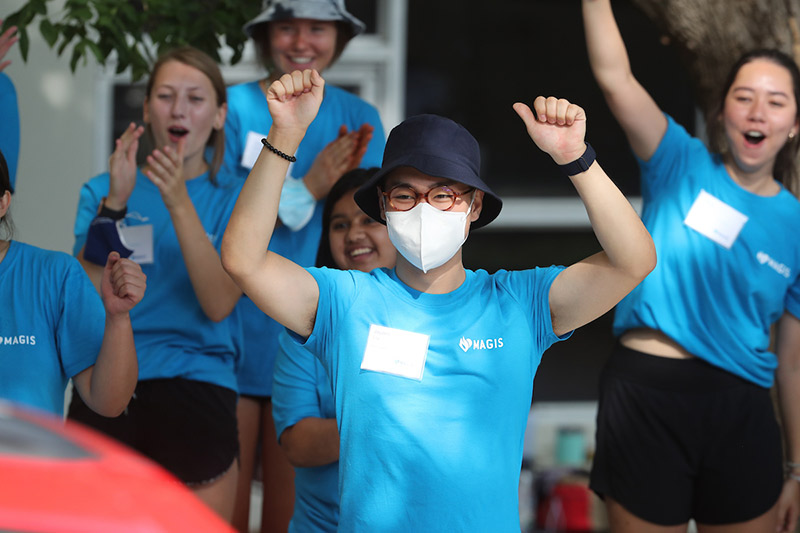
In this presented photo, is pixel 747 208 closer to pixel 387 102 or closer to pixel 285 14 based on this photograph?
pixel 285 14

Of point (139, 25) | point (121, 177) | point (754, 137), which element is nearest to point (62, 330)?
point (121, 177)

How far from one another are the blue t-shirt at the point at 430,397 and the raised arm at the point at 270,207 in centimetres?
13

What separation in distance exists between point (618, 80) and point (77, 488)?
2613mm

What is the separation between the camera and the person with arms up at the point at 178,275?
312 cm

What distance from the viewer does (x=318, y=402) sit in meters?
2.78

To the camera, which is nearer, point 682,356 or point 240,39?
point 682,356

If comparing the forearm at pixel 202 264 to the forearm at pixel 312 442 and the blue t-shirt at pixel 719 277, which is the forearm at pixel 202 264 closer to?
Result: the forearm at pixel 312 442

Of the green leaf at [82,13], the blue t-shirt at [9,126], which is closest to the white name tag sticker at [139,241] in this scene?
the blue t-shirt at [9,126]

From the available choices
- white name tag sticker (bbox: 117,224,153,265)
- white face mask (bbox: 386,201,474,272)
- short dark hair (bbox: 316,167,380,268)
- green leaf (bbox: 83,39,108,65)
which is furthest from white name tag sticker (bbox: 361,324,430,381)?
green leaf (bbox: 83,39,108,65)

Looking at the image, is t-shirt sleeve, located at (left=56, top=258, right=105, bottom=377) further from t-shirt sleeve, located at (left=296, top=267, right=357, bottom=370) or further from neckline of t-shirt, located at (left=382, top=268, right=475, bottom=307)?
neckline of t-shirt, located at (left=382, top=268, right=475, bottom=307)

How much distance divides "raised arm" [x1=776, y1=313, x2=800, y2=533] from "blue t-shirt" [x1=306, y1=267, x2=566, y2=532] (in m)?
1.44

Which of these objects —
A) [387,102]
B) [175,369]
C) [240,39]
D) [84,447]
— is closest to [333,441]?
[175,369]

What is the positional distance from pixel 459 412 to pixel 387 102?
145 inches

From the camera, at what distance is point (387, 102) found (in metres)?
5.70
